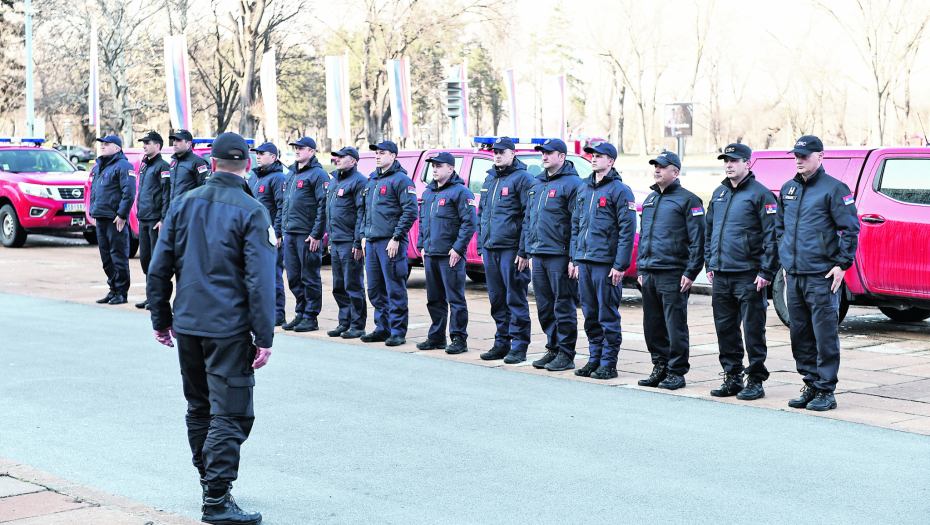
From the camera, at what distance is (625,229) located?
8312mm

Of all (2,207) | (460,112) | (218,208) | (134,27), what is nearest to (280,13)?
(134,27)

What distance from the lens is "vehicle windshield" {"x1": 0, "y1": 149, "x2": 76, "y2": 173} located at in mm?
22344

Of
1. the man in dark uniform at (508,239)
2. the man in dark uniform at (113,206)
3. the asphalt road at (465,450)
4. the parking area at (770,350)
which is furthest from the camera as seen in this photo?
the man in dark uniform at (113,206)

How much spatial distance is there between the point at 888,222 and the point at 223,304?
7323 mm

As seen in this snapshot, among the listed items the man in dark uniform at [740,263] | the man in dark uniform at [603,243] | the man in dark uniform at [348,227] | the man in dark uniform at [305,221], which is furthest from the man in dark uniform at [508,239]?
the man in dark uniform at [305,221]

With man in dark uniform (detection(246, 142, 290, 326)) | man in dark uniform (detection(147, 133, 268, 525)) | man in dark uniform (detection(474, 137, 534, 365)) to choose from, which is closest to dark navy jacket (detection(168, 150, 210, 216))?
man in dark uniform (detection(246, 142, 290, 326))

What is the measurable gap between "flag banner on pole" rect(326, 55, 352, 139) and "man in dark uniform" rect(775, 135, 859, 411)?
1952 centimetres

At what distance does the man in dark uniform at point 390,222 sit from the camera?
33.7ft

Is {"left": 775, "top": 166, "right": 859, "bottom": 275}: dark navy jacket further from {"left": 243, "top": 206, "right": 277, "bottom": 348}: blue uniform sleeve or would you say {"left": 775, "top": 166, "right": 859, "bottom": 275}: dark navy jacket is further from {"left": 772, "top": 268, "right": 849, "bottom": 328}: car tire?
{"left": 243, "top": 206, "right": 277, "bottom": 348}: blue uniform sleeve

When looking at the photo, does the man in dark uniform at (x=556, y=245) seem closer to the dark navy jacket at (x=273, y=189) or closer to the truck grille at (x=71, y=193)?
the dark navy jacket at (x=273, y=189)

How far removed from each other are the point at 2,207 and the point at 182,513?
1893cm

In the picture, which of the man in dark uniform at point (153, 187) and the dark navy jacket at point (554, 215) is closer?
the dark navy jacket at point (554, 215)

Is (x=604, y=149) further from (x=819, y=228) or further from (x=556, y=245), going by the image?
(x=819, y=228)

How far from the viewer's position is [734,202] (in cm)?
763
